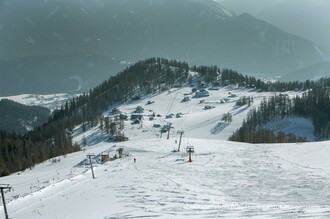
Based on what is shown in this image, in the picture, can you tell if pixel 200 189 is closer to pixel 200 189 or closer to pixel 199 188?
pixel 200 189

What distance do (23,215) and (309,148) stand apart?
52160 mm

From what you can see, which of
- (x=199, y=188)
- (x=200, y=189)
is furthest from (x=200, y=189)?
(x=199, y=188)

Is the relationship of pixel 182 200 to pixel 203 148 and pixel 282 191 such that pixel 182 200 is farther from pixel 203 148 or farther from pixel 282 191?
pixel 203 148

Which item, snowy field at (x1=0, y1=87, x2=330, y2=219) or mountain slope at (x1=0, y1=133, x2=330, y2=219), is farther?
mountain slope at (x1=0, y1=133, x2=330, y2=219)

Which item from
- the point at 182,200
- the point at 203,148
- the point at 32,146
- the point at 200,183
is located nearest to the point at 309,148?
the point at 203,148

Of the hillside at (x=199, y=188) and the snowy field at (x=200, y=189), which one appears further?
the hillside at (x=199, y=188)

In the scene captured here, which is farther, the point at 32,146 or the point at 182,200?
the point at 32,146

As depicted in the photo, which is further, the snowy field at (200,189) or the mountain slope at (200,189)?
the mountain slope at (200,189)

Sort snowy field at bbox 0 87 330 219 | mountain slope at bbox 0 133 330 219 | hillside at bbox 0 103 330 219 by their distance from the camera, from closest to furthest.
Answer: snowy field at bbox 0 87 330 219 < mountain slope at bbox 0 133 330 219 < hillside at bbox 0 103 330 219

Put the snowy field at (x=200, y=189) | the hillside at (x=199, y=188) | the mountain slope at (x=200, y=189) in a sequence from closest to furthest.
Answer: the snowy field at (x=200, y=189)
the mountain slope at (x=200, y=189)
the hillside at (x=199, y=188)

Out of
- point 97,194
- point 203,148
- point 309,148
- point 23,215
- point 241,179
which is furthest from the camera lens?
point 203,148

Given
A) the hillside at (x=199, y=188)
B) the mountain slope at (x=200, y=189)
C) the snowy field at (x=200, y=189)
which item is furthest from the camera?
the hillside at (x=199, y=188)

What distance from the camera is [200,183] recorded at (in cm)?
5441

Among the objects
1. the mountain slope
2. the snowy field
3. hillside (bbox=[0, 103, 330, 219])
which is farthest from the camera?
hillside (bbox=[0, 103, 330, 219])
